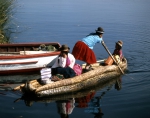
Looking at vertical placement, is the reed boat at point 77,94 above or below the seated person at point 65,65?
below

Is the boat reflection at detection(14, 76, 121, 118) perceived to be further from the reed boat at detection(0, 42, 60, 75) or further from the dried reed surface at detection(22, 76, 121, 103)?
the reed boat at detection(0, 42, 60, 75)

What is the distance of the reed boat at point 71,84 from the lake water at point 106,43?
0.39 metres

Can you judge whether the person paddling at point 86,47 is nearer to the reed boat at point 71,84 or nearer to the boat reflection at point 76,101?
the reed boat at point 71,84

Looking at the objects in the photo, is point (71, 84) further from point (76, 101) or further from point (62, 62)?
point (62, 62)

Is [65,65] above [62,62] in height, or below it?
below

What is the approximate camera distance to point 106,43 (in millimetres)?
19875

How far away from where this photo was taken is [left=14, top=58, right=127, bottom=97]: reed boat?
929 centimetres

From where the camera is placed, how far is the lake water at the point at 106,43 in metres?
8.99

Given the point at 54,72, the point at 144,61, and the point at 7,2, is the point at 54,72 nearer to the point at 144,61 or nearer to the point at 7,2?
the point at 144,61

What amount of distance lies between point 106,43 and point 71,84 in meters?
10.4

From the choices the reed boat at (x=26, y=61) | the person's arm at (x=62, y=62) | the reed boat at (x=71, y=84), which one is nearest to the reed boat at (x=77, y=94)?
the reed boat at (x=71, y=84)

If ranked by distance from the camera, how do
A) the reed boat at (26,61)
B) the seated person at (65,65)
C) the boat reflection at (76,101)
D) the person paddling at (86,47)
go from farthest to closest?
the reed boat at (26,61) → the person paddling at (86,47) → the seated person at (65,65) → the boat reflection at (76,101)

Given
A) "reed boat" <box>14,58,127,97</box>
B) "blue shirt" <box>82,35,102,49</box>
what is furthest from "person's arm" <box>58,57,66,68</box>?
"blue shirt" <box>82,35,102,49</box>

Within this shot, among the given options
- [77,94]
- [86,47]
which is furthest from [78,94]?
[86,47]
